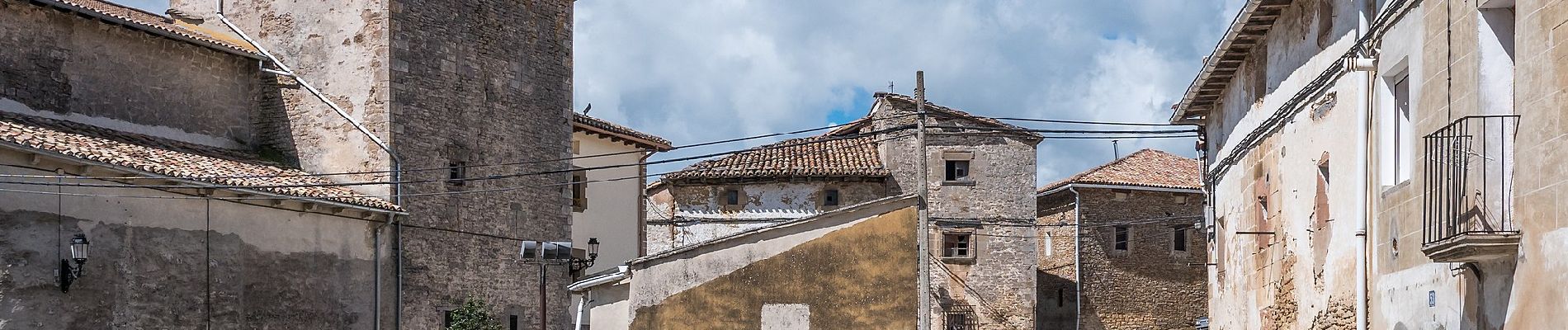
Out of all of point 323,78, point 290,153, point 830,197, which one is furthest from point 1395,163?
point 830,197

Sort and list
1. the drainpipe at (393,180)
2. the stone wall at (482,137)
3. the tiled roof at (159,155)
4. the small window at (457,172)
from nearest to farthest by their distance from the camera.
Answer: the tiled roof at (159,155) → the drainpipe at (393,180) → the stone wall at (482,137) → the small window at (457,172)

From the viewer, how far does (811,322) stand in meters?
21.3

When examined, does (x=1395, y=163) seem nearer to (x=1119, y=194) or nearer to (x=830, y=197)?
(x=830, y=197)

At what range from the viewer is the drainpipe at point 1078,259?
39562mm

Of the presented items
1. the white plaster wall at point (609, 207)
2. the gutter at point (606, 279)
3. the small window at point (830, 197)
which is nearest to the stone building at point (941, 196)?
the small window at point (830, 197)

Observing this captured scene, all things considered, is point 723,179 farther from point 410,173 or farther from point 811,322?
point 811,322

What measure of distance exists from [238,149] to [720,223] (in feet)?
45.5

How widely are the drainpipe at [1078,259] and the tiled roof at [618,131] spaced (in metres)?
10.2

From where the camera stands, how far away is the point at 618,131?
112 feet

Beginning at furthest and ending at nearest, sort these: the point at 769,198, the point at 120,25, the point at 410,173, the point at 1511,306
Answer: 1. the point at 769,198
2. the point at 410,173
3. the point at 120,25
4. the point at 1511,306

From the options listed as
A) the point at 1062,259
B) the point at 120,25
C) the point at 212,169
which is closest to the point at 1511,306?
the point at 212,169

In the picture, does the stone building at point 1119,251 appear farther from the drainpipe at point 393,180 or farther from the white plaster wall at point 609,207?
the drainpipe at point 393,180

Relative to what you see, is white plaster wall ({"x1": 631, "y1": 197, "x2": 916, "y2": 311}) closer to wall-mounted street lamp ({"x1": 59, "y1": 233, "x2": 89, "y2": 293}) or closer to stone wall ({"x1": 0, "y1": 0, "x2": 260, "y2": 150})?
wall-mounted street lamp ({"x1": 59, "y1": 233, "x2": 89, "y2": 293})

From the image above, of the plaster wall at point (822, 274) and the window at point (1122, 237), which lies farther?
the window at point (1122, 237)
